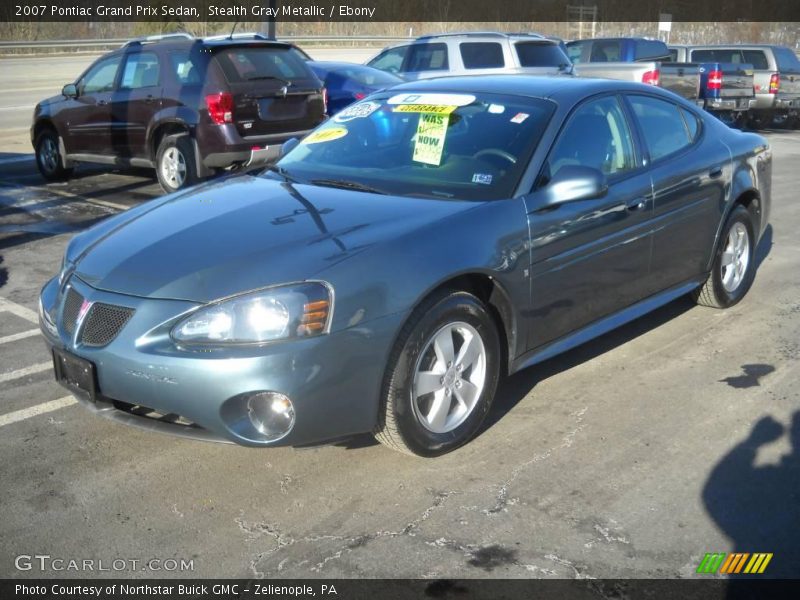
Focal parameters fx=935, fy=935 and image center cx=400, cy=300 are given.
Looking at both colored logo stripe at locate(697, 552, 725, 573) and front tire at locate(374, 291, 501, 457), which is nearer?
colored logo stripe at locate(697, 552, 725, 573)

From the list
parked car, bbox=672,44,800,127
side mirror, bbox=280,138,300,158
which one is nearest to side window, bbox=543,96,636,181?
side mirror, bbox=280,138,300,158

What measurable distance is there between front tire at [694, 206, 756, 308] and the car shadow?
186cm

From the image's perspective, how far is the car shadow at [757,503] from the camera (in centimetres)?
338

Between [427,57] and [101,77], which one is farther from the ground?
[427,57]

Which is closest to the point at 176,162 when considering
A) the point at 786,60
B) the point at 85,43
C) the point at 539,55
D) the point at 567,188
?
the point at 567,188

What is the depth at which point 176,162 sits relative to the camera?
1071 cm

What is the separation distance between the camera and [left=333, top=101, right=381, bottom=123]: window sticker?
211 inches

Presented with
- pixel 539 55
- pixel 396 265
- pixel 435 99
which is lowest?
pixel 396 265

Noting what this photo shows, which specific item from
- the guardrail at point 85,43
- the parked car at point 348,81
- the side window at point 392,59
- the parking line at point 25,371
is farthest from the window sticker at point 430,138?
the guardrail at point 85,43

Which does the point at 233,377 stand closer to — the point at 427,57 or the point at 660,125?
the point at 660,125

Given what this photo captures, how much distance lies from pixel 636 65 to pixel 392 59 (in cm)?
444

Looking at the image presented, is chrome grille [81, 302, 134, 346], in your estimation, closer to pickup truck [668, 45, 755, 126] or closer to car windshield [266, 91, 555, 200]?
car windshield [266, 91, 555, 200]

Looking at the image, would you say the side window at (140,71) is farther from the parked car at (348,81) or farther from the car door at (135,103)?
the parked car at (348,81)

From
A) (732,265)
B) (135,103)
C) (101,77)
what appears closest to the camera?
(732,265)
